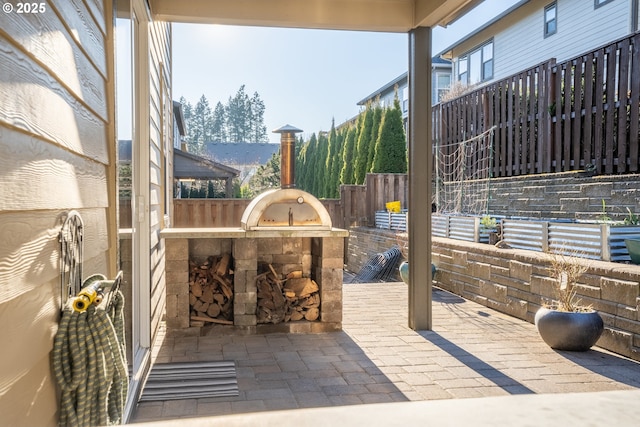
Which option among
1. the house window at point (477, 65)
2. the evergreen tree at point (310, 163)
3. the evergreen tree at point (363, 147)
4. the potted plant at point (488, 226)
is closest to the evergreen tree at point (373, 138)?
the evergreen tree at point (363, 147)

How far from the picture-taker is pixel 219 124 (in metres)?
40.3

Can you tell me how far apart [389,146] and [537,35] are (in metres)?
3.74

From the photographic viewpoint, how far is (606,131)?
691cm

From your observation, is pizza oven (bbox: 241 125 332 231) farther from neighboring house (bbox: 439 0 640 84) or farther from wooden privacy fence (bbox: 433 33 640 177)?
neighboring house (bbox: 439 0 640 84)

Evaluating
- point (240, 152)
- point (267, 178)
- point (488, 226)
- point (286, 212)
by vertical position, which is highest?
point (240, 152)

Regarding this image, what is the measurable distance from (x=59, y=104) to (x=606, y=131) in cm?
697

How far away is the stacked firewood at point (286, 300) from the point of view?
502cm

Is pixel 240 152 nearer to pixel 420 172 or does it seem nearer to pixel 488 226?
pixel 488 226

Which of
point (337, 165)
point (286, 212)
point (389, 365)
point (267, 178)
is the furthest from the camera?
point (267, 178)

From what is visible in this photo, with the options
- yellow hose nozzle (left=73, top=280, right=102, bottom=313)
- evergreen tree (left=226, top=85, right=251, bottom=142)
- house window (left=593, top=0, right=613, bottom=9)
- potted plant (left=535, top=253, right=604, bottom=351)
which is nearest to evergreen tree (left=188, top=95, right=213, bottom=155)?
evergreen tree (left=226, top=85, right=251, bottom=142)

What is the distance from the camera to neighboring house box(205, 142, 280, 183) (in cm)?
3528

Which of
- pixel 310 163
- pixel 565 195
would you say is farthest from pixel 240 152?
pixel 565 195

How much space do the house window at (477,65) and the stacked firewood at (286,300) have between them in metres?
10.2

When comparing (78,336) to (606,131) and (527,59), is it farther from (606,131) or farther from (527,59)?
(527,59)
